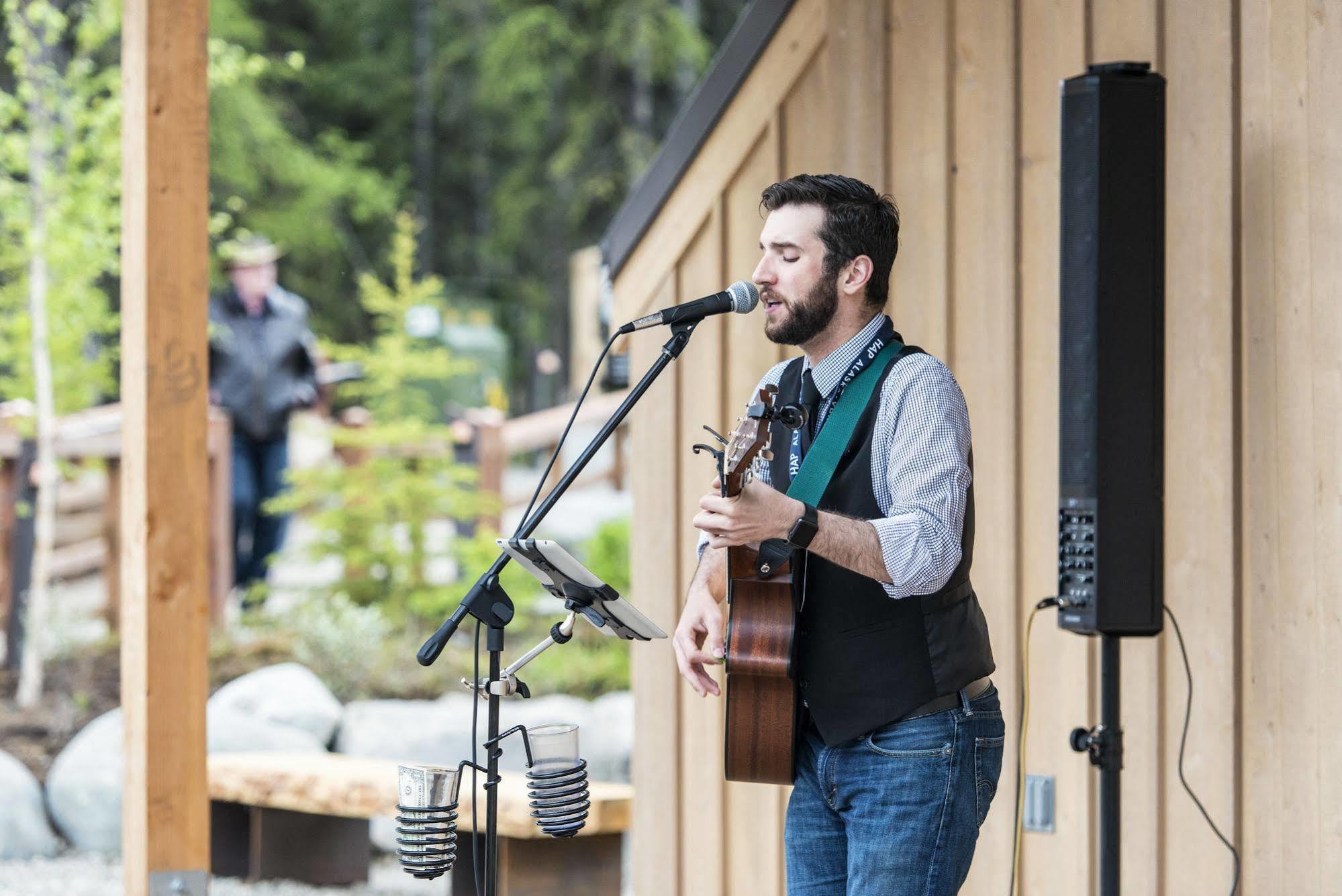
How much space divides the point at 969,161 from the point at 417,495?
3999mm

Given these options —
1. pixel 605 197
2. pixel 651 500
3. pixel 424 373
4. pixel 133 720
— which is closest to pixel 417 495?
pixel 424 373

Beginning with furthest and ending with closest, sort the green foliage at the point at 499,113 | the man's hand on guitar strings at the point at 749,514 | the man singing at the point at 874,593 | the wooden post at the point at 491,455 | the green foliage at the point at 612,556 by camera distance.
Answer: the green foliage at the point at 499,113
the wooden post at the point at 491,455
the green foliage at the point at 612,556
the man singing at the point at 874,593
the man's hand on guitar strings at the point at 749,514

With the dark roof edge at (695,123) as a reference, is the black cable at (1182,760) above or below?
below

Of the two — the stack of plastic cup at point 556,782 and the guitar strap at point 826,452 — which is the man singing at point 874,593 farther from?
the stack of plastic cup at point 556,782

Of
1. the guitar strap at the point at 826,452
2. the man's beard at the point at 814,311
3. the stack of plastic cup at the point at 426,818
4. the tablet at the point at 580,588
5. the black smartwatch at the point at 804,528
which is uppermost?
the man's beard at the point at 814,311

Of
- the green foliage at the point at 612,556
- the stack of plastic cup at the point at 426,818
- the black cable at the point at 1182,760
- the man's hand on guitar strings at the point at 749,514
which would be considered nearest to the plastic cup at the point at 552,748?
the stack of plastic cup at the point at 426,818

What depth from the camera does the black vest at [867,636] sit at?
241 centimetres

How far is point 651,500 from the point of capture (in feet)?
13.8

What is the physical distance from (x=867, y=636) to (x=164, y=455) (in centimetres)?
177

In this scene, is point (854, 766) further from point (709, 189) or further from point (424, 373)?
point (424, 373)

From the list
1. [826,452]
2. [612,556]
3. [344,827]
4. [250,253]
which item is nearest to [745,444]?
[826,452]

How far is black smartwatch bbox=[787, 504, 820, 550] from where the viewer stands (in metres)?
2.21

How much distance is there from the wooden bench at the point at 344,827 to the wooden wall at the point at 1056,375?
159mm

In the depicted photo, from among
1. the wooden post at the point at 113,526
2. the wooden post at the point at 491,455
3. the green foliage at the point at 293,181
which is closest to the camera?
the wooden post at the point at 113,526
